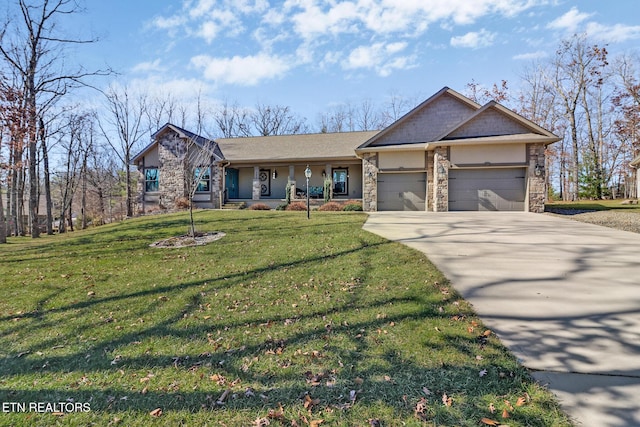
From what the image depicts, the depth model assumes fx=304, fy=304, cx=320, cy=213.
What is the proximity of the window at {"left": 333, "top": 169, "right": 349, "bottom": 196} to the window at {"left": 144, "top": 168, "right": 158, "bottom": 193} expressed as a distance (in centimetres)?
1262

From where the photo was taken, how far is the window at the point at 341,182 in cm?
2055

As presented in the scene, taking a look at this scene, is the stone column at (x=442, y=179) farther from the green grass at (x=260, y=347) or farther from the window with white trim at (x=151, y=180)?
the window with white trim at (x=151, y=180)

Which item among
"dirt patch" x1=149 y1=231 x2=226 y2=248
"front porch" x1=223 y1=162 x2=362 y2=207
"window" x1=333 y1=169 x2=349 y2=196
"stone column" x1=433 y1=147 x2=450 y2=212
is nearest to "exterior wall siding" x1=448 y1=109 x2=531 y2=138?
"stone column" x1=433 y1=147 x2=450 y2=212

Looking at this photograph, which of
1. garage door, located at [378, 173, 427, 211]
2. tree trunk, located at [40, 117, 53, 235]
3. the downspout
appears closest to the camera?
garage door, located at [378, 173, 427, 211]

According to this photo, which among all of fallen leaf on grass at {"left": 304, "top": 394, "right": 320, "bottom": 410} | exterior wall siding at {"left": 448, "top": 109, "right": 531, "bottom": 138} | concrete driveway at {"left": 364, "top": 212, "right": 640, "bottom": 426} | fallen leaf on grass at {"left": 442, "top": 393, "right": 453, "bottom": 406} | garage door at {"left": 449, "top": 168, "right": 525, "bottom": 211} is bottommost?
fallen leaf on grass at {"left": 304, "top": 394, "right": 320, "bottom": 410}

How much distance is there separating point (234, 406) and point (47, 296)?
4919mm

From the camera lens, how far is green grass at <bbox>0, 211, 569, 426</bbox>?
2.40m

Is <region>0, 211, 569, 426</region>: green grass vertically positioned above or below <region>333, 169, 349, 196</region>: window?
below

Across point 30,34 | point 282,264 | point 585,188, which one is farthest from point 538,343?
point 585,188

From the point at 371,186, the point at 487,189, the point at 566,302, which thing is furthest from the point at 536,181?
the point at 566,302

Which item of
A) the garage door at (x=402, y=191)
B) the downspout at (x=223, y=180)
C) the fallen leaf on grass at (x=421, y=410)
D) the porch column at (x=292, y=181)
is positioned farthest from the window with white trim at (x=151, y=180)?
the fallen leaf on grass at (x=421, y=410)

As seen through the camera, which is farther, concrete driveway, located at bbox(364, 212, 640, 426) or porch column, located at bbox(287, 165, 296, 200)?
porch column, located at bbox(287, 165, 296, 200)

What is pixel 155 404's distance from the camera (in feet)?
8.41

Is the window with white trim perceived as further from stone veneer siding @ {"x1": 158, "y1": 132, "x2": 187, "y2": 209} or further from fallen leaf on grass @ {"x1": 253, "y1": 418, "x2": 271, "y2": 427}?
A: fallen leaf on grass @ {"x1": 253, "y1": 418, "x2": 271, "y2": 427}
